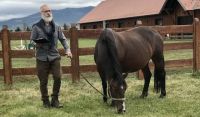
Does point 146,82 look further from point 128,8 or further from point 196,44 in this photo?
point 128,8

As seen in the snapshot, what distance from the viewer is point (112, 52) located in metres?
8.01

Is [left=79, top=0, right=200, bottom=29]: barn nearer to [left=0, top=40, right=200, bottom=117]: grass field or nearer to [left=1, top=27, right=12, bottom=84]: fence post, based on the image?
[left=0, top=40, right=200, bottom=117]: grass field

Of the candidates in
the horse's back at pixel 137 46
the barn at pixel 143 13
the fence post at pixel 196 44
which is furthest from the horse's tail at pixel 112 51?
the barn at pixel 143 13

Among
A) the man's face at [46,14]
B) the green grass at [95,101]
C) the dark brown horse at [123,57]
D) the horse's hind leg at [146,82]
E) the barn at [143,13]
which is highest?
the barn at [143,13]

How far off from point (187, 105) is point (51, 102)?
2.71 metres

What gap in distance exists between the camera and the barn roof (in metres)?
39.4

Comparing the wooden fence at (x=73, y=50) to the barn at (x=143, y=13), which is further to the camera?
the barn at (x=143, y=13)

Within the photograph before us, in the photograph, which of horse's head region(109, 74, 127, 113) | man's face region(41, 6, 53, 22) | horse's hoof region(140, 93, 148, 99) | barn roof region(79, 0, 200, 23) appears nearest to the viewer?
horse's head region(109, 74, 127, 113)

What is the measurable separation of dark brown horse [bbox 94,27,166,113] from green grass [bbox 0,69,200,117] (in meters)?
0.41

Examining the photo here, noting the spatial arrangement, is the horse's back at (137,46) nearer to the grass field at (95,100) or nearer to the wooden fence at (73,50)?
the grass field at (95,100)

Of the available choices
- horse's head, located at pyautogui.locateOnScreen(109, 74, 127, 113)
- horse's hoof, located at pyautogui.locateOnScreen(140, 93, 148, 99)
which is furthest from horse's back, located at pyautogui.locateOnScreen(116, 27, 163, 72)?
horse's head, located at pyautogui.locateOnScreen(109, 74, 127, 113)

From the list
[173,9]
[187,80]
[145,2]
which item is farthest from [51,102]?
[145,2]

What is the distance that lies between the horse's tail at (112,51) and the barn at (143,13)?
2523 centimetres

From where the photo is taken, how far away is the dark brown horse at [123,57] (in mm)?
7828
